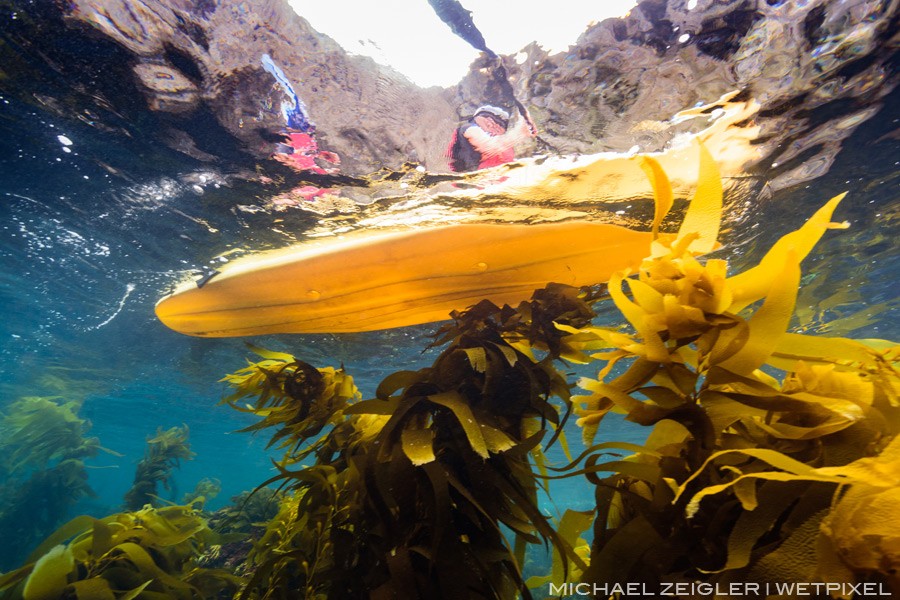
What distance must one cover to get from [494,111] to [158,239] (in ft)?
22.0

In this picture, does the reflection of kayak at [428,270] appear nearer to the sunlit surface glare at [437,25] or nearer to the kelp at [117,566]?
the sunlit surface glare at [437,25]

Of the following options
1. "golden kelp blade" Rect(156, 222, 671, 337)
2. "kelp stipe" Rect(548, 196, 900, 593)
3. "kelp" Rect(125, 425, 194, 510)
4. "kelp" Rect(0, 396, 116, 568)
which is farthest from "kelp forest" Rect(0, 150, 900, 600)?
"kelp" Rect(0, 396, 116, 568)

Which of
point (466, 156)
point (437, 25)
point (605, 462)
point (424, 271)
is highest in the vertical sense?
point (437, 25)

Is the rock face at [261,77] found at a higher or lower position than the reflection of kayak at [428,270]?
higher

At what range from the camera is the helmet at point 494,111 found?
393 centimetres

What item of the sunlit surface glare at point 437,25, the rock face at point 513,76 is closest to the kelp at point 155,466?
the rock face at point 513,76

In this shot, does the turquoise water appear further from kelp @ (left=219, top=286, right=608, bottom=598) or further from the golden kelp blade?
kelp @ (left=219, top=286, right=608, bottom=598)

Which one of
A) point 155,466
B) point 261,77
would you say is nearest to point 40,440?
point 155,466

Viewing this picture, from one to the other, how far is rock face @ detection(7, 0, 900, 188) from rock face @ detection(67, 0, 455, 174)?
12mm

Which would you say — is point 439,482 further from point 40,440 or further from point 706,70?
point 40,440

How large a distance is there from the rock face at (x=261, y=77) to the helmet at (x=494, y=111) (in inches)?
14.8

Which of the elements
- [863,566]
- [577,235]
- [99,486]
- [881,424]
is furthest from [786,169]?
[99,486]

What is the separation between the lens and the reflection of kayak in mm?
3367

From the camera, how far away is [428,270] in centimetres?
346
